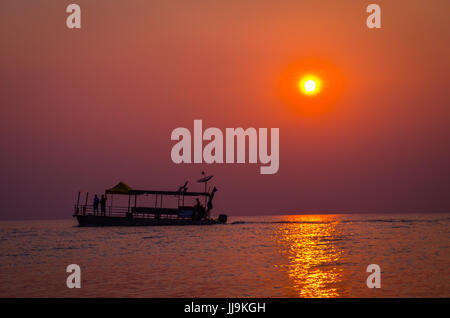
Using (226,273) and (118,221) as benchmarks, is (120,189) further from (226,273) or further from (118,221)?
(226,273)

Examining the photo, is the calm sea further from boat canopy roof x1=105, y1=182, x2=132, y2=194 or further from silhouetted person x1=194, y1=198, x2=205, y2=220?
silhouetted person x1=194, y1=198, x2=205, y2=220

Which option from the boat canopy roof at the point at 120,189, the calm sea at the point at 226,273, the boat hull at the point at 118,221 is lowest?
the boat hull at the point at 118,221

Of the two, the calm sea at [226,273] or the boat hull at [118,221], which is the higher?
the calm sea at [226,273]

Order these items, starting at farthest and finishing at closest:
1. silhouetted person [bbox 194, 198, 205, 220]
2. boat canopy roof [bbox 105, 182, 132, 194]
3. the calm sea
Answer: silhouetted person [bbox 194, 198, 205, 220]
boat canopy roof [bbox 105, 182, 132, 194]
the calm sea

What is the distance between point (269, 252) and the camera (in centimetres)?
3080

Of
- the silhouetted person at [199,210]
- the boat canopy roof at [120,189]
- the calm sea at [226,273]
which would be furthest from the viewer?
the silhouetted person at [199,210]

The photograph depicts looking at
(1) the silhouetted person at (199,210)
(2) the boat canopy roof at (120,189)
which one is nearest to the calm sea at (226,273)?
(2) the boat canopy roof at (120,189)

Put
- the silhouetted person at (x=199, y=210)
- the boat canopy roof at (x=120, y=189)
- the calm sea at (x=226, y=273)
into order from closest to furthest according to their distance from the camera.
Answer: the calm sea at (x=226, y=273)
the boat canopy roof at (x=120, y=189)
the silhouetted person at (x=199, y=210)

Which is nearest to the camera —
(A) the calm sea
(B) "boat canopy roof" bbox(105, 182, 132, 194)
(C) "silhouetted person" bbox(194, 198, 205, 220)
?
(A) the calm sea

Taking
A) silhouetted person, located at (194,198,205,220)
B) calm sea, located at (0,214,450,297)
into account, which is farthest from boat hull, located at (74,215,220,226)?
calm sea, located at (0,214,450,297)

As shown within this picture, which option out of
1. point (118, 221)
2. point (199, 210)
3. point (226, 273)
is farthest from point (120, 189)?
point (226, 273)

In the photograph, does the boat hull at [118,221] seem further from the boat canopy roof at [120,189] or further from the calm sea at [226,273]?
the calm sea at [226,273]
